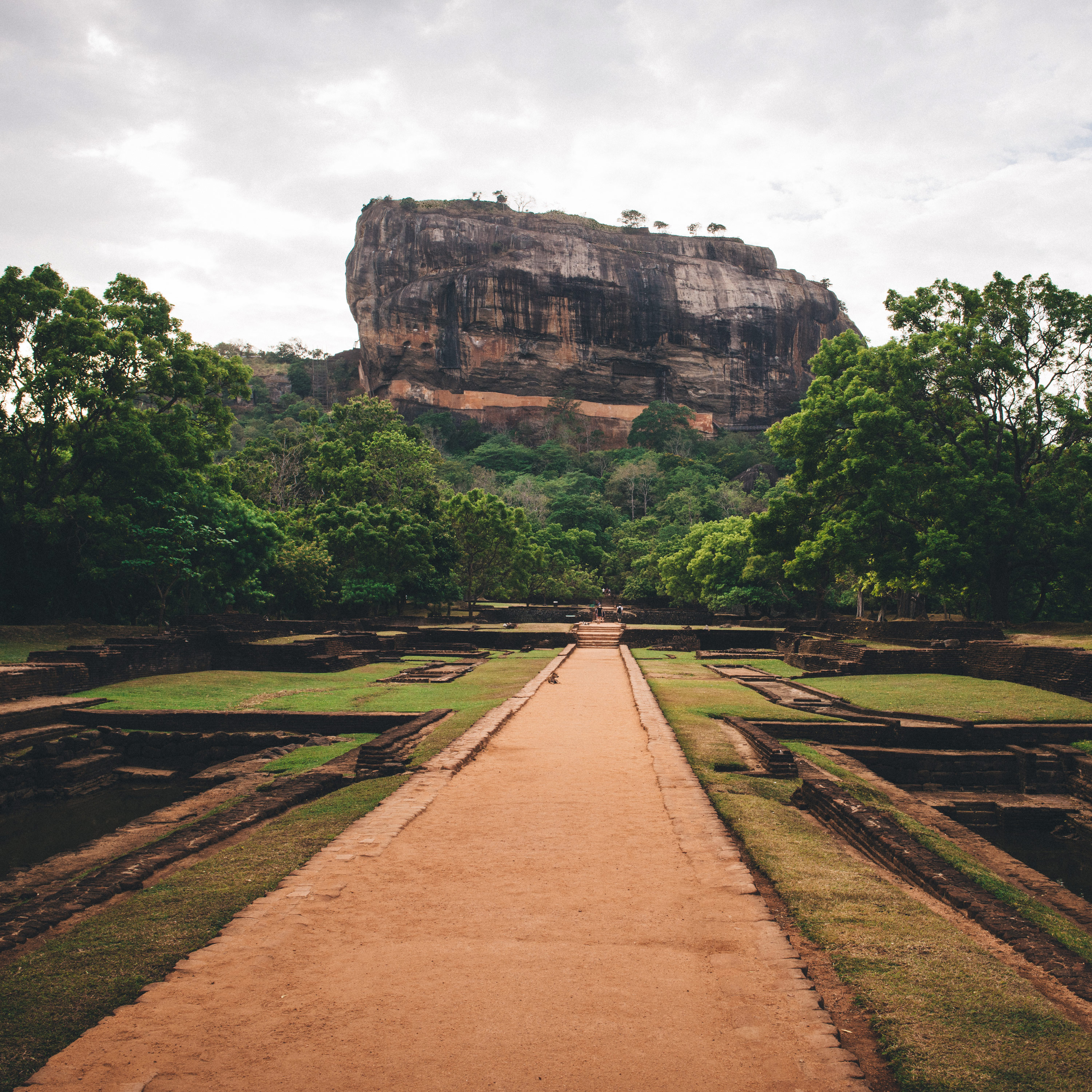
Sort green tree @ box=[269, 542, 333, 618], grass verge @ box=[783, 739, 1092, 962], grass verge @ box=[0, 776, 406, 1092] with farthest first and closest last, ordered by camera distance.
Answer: green tree @ box=[269, 542, 333, 618] < grass verge @ box=[783, 739, 1092, 962] < grass verge @ box=[0, 776, 406, 1092]

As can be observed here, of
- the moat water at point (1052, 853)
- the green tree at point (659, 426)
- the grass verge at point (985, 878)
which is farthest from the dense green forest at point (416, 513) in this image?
the green tree at point (659, 426)

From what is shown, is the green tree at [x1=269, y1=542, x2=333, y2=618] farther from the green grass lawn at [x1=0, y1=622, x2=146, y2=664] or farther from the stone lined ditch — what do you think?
the stone lined ditch

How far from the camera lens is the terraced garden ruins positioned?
2.77 m

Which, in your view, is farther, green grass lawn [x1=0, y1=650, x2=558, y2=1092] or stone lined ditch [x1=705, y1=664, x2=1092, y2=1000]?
stone lined ditch [x1=705, y1=664, x2=1092, y2=1000]

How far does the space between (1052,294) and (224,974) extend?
25.2 meters

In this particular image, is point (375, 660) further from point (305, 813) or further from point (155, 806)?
point (305, 813)

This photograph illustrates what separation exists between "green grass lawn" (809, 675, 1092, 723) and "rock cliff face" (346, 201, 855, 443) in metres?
67.6

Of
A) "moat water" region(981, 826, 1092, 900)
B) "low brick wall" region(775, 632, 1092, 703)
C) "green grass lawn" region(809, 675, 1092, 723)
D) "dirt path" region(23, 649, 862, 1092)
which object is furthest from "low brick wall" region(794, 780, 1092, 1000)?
"low brick wall" region(775, 632, 1092, 703)

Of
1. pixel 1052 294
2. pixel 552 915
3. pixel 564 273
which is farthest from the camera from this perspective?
pixel 564 273

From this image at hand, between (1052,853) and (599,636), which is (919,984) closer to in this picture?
(1052,853)

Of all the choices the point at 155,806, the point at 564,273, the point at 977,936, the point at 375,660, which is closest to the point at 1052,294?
the point at 375,660

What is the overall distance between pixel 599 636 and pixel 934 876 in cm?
2048

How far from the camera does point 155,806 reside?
8.27 m

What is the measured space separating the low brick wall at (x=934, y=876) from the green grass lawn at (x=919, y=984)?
0.26 metres
